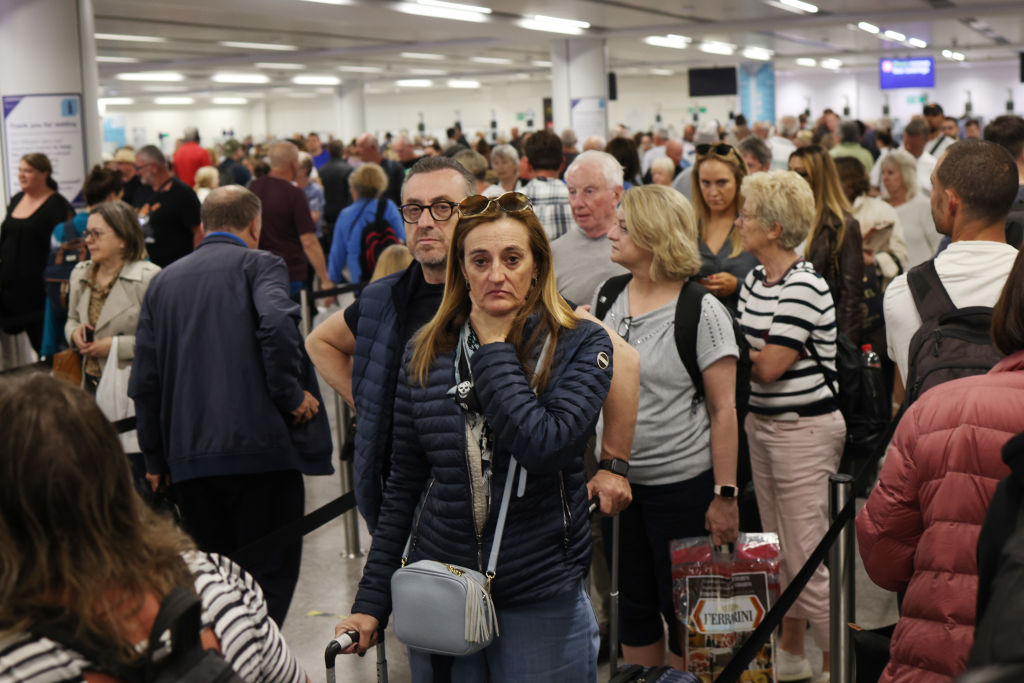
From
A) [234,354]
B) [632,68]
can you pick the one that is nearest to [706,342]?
[234,354]

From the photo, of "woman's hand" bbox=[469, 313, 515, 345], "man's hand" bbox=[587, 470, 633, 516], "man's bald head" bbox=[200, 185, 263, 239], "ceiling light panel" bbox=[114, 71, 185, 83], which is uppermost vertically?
"ceiling light panel" bbox=[114, 71, 185, 83]

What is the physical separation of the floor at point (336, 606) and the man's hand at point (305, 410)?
2.60 feet

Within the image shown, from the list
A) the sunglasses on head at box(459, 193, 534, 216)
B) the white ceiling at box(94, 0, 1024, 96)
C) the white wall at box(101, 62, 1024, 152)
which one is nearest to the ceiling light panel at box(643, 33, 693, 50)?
the white ceiling at box(94, 0, 1024, 96)

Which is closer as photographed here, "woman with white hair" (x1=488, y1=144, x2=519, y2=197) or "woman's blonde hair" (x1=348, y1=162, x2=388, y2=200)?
"woman's blonde hair" (x1=348, y1=162, x2=388, y2=200)

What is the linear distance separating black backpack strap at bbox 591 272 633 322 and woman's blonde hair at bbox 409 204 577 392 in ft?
3.45

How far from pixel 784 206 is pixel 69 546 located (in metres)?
2.78

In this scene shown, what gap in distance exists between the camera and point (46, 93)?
8.00m

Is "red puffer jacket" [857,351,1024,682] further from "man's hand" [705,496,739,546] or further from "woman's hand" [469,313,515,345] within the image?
"man's hand" [705,496,739,546]

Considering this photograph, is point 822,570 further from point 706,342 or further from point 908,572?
point 908,572

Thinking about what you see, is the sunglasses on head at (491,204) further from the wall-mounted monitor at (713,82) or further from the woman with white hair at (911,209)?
the wall-mounted monitor at (713,82)

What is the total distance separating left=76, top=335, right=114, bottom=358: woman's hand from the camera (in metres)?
4.34

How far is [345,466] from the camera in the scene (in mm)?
5289

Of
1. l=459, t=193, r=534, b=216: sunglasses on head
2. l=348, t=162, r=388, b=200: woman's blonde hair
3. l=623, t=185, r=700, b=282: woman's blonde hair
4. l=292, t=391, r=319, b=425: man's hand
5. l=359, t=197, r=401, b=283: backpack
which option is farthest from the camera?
l=359, t=197, r=401, b=283: backpack

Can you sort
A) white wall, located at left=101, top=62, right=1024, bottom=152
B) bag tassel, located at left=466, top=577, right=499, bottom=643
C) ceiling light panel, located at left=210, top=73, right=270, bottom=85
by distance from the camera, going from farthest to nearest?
white wall, located at left=101, top=62, right=1024, bottom=152 → ceiling light panel, located at left=210, top=73, right=270, bottom=85 → bag tassel, located at left=466, top=577, right=499, bottom=643
